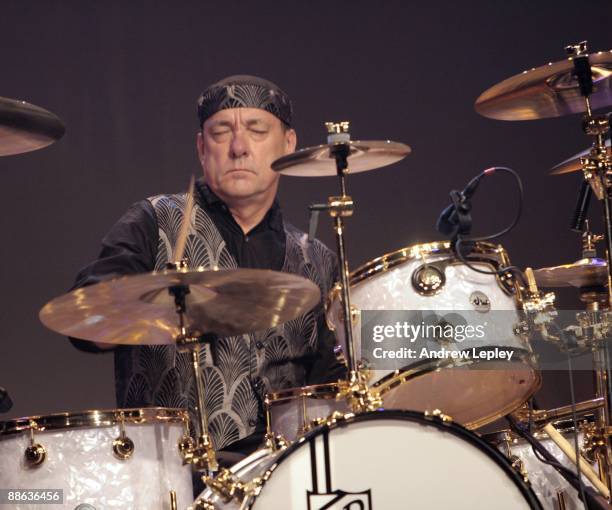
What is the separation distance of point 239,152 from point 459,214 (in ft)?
3.11

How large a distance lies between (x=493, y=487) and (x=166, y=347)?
123cm

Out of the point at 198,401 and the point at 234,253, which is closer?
the point at 198,401

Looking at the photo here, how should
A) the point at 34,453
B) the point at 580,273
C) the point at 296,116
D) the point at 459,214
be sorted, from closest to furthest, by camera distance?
the point at 34,453 → the point at 459,214 → the point at 580,273 → the point at 296,116

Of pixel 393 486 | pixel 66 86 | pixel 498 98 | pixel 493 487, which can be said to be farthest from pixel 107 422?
pixel 66 86

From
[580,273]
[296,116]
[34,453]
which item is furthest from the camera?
[296,116]

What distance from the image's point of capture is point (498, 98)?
110 inches

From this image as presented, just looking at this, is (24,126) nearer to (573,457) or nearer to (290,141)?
(290,141)

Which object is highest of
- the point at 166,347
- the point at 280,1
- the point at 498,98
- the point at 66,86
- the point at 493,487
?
the point at 280,1

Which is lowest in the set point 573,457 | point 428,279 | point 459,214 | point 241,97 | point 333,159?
point 573,457

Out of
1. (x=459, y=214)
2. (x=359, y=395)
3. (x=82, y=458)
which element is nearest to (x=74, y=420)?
(x=82, y=458)

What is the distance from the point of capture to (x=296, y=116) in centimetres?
377

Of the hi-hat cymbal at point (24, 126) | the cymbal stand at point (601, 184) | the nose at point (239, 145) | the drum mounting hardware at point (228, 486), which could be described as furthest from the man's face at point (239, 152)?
the drum mounting hardware at point (228, 486)

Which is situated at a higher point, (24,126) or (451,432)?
(24,126)

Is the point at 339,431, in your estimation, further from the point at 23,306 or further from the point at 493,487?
the point at 23,306
